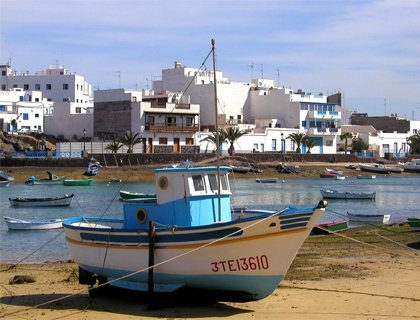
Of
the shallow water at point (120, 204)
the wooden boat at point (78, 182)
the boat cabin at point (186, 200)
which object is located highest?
the boat cabin at point (186, 200)

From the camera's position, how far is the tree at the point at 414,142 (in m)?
122

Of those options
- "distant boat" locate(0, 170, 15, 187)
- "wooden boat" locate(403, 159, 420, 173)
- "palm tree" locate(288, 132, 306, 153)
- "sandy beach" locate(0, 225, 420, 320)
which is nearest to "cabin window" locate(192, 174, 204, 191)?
"sandy beach" locate(0, 225, 420, 320)

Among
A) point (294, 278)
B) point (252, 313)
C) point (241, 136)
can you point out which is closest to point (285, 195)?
point (241, 136)

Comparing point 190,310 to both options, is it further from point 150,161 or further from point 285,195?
point 150,161

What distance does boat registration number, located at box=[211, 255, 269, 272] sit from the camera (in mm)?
15391

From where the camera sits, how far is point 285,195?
6253 centimetres

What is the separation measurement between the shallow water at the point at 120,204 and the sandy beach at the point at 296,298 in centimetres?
405

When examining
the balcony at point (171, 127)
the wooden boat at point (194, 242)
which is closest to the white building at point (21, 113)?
the balcony at point (171, 127)

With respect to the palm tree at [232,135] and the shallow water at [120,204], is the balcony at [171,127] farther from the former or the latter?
the shallow water at [120,204]

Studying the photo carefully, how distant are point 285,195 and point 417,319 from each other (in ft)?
159

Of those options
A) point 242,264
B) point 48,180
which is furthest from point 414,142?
point 242,264

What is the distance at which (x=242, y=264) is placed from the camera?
51.0 feet

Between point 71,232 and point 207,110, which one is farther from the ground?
point 207,110

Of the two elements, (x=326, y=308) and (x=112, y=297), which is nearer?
(x=326, y=308)
